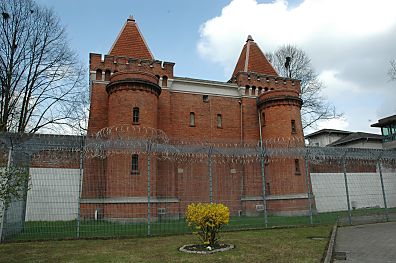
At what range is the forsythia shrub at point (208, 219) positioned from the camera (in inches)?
306

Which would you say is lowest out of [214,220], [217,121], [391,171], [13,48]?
[214,220]

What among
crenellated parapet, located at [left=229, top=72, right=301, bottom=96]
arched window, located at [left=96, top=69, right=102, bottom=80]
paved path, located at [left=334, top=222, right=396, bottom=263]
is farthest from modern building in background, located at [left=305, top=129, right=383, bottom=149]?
paved path, located at [left=334, top=222, right=396, bottom=263]

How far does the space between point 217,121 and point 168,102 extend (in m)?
4.07

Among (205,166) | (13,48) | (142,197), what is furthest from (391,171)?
(13,48)

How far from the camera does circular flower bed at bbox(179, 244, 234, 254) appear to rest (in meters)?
7.43

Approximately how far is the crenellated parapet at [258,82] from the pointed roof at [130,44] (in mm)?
6966

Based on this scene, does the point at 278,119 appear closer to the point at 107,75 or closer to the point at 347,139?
the point at 107,75

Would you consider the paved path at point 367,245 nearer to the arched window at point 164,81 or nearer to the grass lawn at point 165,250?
the grass lawn at point 165,250

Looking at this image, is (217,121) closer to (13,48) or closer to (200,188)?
(200,188)

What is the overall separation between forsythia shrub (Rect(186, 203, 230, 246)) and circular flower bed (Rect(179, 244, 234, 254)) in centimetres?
16

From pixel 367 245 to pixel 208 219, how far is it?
426 cm

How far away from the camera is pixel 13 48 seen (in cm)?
2033

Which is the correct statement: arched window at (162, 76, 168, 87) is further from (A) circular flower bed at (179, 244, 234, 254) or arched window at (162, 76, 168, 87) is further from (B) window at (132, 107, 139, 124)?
(A) circular flower bed at (179, 244, 234, 254)

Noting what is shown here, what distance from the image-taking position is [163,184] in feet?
64.8
